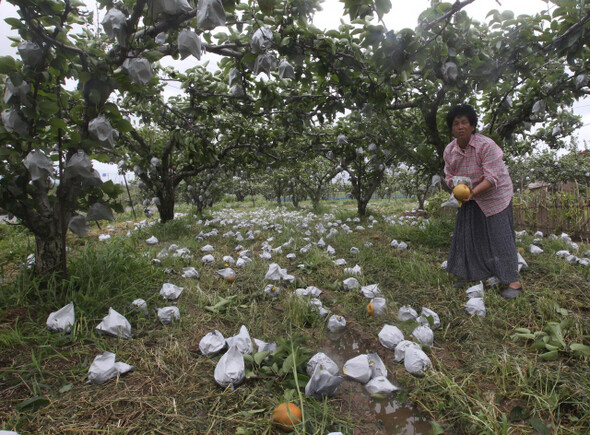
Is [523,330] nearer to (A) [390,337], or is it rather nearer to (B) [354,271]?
(A) [390,337]

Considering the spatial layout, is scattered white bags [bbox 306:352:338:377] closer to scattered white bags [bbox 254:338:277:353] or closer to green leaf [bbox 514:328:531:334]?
scattered white bags [bbox 254:338:277:353]

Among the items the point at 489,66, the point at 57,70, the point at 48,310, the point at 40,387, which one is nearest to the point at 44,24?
the point at 57,70

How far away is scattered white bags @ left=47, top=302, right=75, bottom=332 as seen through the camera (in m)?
1.82

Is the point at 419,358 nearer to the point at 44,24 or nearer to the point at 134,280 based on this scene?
the point at 134,280

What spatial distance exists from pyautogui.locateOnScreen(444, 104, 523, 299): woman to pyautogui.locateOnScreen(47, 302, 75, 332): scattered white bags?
316 cm

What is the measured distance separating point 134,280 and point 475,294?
286 centimetres

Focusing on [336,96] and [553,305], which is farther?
[336,96]

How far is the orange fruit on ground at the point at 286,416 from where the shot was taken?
1185mm

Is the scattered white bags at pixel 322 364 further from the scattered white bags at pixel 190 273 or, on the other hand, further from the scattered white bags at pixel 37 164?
the scattered white bags at pixel 37 164

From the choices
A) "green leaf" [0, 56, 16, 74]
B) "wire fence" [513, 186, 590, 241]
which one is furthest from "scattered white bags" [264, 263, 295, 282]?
"wire fence" [513, 186, 590, 241]

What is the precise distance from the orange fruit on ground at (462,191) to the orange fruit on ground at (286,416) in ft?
7.39

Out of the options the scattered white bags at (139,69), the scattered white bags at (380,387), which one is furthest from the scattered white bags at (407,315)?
the scattered white bags at (139,69)

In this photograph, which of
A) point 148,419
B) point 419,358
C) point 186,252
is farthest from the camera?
point 186,252

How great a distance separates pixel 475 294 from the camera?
238 centimetres
